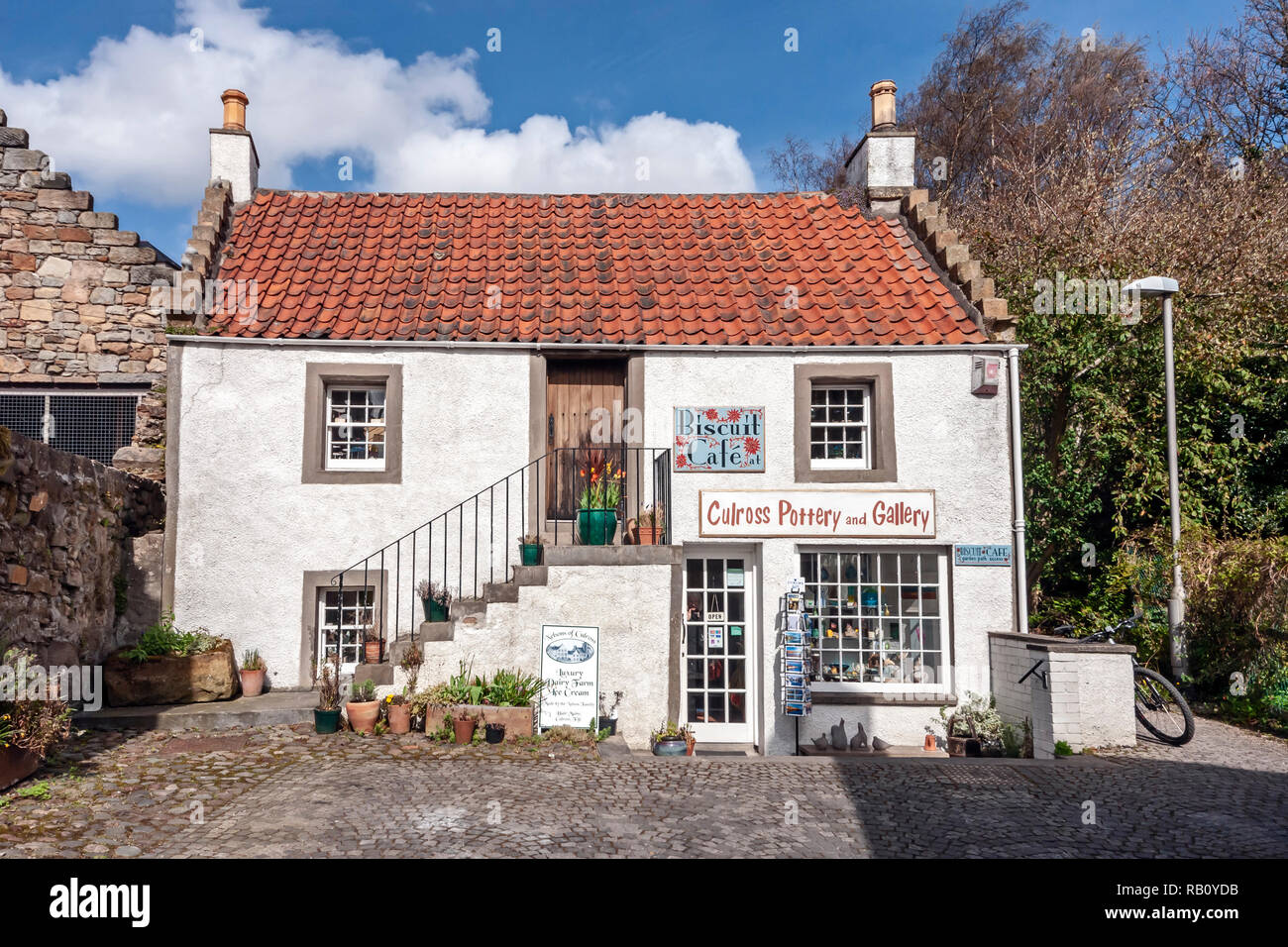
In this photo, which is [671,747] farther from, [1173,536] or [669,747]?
[1173,536]

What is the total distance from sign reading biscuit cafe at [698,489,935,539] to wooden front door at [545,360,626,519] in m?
Result: 1.53

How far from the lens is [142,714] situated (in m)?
8.78

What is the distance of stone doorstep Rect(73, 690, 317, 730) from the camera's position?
342 inches

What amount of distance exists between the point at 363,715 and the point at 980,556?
23.7 feet

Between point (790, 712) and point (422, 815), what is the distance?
15.6 feet

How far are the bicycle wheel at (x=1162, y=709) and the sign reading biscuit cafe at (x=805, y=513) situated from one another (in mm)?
2871

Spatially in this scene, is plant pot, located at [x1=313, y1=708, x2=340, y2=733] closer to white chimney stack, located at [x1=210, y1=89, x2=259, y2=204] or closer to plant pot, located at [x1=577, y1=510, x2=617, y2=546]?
plant pot, located at [x1=577, y1=510, x2=617, y2=546]

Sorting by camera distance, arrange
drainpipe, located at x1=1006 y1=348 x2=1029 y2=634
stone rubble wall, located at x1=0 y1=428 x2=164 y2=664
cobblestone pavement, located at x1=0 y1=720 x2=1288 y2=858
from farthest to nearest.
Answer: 1. drainpipe, located at x1=1006 y1=348 x2=1029 y2=634
2. stone rubble wall, located at x1=0 y1=428 x2=164 y2=664
3. cobblestone pavement, located at x1=0 y1=720 x2=1288 y2=858

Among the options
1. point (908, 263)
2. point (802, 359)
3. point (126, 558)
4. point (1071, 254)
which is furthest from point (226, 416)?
point (1071, 254)

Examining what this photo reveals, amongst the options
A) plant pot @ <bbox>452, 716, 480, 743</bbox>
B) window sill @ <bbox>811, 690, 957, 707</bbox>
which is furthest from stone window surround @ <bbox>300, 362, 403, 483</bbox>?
window sill @ <bbox>811, 690, 957, 707</bbox>

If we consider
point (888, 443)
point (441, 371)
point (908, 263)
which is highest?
point (908, 263)

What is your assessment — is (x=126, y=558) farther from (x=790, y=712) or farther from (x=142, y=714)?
(x=790, y=712)

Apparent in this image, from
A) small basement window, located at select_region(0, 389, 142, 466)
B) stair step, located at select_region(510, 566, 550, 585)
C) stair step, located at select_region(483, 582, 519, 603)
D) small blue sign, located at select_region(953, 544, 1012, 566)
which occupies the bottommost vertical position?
stair step, located at select_region(483, 582, 519, 603)

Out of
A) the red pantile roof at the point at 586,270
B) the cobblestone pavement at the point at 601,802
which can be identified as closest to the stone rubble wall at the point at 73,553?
the cobblestone pavement at the point at 601,802
